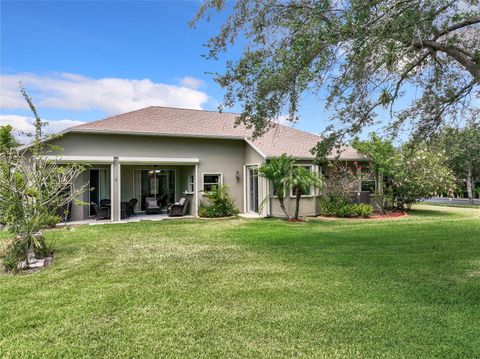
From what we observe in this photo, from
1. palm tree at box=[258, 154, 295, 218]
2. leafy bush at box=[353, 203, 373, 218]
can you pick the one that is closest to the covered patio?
palm tree at box=[258, 154, 295, 218]

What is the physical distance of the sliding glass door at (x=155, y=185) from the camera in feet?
63.5

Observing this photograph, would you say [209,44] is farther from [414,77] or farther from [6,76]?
[6,76]

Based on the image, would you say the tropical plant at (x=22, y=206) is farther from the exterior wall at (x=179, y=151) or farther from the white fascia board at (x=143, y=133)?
the exterior wall at (x=179, y=151)

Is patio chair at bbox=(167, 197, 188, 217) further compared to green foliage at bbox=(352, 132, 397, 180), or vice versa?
green foliage at bbox=(352, 132, 397, 180)

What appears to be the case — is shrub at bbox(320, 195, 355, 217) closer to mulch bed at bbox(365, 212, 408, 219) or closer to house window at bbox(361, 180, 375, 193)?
mulch bed at bbox(365, 212, 408, 219)

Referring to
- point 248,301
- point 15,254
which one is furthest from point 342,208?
point 15,254

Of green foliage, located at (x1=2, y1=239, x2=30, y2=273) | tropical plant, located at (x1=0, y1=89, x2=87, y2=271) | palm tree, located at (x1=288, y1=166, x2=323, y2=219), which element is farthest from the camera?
palm tree, located at (x1=288, y1=166, x2=323, y2=219)

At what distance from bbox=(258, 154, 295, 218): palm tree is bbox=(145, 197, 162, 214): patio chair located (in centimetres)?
625

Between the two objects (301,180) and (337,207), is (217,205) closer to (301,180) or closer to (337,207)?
(301,180)

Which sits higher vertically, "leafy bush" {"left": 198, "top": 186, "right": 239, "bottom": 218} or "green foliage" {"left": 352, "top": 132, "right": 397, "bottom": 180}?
"green foliage" {"left": 352, "top": 132, "right": 397, "bottom": 180}

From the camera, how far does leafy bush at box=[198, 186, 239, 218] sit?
16609 mm

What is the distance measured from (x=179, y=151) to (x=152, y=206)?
11.3 feet

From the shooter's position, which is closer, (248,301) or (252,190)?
(248,301)

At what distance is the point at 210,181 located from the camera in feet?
58.1
